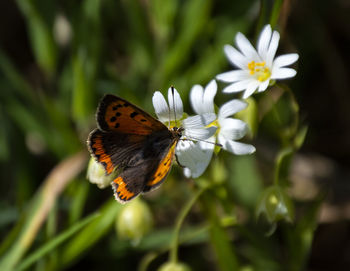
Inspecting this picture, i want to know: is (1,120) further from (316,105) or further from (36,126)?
(316,105)

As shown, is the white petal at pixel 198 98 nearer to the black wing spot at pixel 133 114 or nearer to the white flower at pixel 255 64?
the white flower at pixel 255 64

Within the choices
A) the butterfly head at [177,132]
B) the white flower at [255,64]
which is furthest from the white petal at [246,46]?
the butterfly head at [177,132]

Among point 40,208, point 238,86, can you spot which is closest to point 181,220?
point 238,86

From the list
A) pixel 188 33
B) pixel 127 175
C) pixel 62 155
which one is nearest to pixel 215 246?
pixel 127 175

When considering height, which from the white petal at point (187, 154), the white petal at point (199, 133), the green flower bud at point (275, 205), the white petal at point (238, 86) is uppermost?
the white petal at point (238, 86)

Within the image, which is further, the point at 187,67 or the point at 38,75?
the point at 38,75

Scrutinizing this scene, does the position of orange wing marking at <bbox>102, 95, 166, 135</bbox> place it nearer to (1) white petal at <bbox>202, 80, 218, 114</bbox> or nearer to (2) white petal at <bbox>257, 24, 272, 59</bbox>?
(1) white petal at <bbox>202, 80, 218, 114</bbox>

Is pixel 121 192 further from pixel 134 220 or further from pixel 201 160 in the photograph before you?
pixel 134 220
